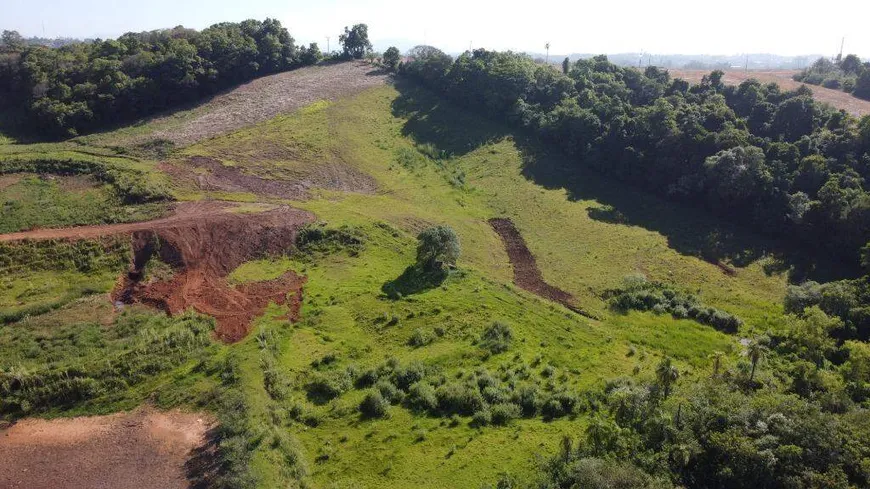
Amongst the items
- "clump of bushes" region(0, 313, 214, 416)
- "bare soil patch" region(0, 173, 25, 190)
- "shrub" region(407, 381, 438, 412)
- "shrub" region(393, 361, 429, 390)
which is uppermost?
"bare soil patch" region(0, 173, 25, 190)

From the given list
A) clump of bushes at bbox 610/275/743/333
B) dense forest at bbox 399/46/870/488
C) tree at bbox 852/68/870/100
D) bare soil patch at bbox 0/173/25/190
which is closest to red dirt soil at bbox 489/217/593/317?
clump of bushes at bbox 610/275/743/333

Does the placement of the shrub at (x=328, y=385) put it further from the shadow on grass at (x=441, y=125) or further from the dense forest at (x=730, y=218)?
the shadow on grass at (x=441, y=125)

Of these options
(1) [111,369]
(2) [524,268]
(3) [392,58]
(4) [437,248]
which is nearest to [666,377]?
(4) [437,248]

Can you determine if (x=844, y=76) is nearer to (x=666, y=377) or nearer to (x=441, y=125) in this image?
(x=441, y=125)

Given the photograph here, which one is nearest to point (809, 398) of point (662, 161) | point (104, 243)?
point (662, 161)

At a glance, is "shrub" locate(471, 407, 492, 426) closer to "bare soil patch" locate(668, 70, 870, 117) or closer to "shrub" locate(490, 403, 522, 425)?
"shrub" locate(490, 403, 522, 425)

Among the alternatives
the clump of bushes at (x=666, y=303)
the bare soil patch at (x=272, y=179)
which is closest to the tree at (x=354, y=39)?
the bare soil patch at (x=272, y=179)
